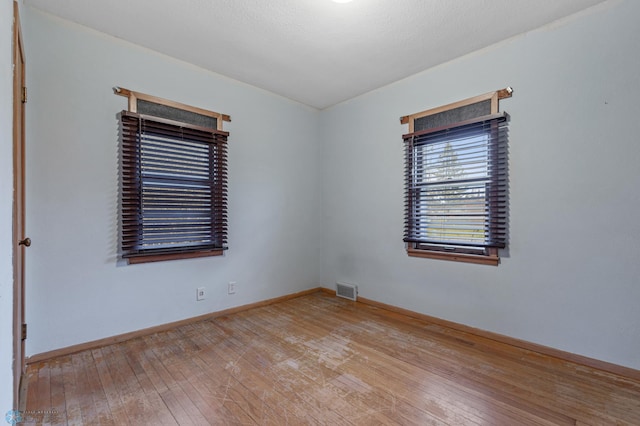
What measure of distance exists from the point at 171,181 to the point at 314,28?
1890mm

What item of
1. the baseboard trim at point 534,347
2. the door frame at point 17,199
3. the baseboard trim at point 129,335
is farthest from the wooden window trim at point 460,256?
the door frame at point 17,199

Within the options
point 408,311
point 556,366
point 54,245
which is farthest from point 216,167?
point 556,366

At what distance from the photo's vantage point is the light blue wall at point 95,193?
7.44 feet

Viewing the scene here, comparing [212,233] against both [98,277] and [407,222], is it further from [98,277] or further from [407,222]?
[407,222]

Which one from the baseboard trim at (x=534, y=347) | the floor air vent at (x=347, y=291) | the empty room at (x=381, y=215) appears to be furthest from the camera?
the floor air vent at (x=347, y=291)

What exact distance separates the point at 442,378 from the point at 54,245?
3.06 metres

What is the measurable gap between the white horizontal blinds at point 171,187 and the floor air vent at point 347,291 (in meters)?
1.63

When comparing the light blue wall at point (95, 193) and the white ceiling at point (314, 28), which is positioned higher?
the white ceiling at point (314, 28)

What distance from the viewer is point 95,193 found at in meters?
2.50

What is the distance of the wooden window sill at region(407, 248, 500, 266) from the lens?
2691 millimetres

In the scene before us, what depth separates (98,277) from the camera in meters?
2.51

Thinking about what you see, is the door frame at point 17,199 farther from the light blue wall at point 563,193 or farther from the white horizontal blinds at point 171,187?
the light blue wall at point 563,193

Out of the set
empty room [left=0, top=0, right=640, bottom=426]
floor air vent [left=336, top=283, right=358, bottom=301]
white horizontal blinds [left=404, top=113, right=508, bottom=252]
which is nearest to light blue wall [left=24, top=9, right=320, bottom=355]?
empty room [left=0, top=0, right=640, bottom=426]

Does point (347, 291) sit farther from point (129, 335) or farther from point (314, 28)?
point (314, 28)
